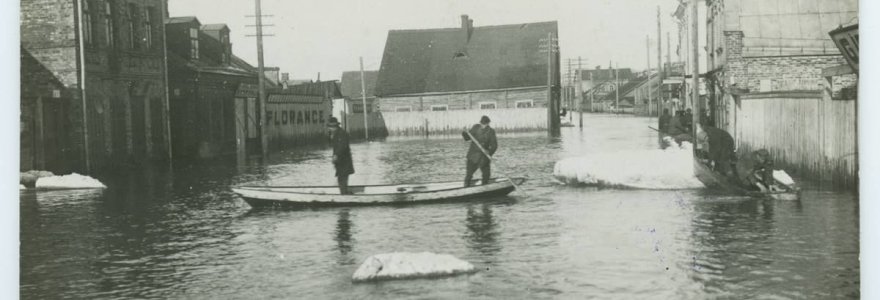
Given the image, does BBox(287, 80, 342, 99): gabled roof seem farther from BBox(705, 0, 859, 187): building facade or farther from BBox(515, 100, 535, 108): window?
BBox(705, 0, 859, 187): building facade

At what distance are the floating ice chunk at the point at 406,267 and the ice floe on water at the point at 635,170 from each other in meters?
8.95

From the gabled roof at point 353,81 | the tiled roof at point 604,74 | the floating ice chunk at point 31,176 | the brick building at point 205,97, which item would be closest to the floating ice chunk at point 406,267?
the floating ice chunk at point 31,176

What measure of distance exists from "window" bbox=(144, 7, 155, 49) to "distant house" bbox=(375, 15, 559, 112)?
15604 mm

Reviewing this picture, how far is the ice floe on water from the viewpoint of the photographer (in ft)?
57.4

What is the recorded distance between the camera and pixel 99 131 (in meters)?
24.7

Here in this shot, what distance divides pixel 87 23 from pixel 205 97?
8.16m

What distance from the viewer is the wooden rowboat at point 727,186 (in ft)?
47.6

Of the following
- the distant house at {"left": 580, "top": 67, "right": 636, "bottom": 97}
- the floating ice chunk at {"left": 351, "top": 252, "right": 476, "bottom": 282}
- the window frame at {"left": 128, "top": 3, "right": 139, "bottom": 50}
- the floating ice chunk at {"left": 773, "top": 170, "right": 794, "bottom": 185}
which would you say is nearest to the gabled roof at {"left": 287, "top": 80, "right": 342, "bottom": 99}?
the window frame at {"left": 128, "top": 3, "right": 139, "bottom": 50}

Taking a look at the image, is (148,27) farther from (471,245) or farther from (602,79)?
(602,79)

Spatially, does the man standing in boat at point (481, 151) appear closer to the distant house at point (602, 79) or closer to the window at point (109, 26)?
the window at point (109, 26)

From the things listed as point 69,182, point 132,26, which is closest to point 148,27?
point 132,26

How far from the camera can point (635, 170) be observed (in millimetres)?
17969

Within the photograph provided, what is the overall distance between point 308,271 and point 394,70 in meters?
38.9

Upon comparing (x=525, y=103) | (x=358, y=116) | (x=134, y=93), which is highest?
(x=134, y=93)
